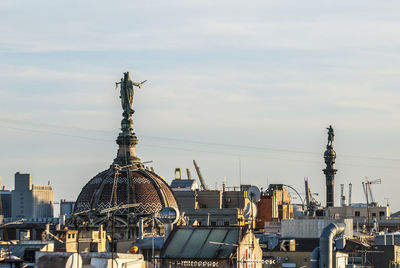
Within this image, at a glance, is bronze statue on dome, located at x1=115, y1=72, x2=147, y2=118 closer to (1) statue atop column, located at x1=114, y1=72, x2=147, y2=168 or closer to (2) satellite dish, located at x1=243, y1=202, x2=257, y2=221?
(1) statue atop column, located at x1=114, y1=72, x2=147, y2=168

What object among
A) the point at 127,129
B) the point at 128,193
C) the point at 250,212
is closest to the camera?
the point at 250,212

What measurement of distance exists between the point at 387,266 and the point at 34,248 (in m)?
27.3

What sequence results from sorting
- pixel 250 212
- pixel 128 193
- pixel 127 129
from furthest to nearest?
pixel 127 129, pixel 128 193, pixel 250 212

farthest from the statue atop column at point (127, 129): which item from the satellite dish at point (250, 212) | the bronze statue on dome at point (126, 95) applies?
the satellite dish at point (250, 212)

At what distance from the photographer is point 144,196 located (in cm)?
17812

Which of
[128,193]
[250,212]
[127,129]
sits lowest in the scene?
[250,212]

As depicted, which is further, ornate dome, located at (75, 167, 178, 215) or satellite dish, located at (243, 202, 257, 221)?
ornate dome, located at (75, 167, 178, 215)

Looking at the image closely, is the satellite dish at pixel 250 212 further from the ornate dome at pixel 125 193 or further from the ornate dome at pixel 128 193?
the ornate dome at pixel 128 193

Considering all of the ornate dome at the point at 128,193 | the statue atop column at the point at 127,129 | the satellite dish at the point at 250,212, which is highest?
the statue atop column at the point at 127,129

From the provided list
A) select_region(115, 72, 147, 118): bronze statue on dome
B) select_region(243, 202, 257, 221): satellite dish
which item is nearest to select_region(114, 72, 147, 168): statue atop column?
select_region(115, 72, 147, 118): bronze statue on dome

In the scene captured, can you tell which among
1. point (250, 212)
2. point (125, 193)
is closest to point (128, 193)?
point (125, 193)

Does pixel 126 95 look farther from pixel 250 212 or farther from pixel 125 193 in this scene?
pixel 250 212

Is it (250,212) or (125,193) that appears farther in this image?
(125,193)

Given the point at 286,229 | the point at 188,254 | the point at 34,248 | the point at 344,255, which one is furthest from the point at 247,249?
the point at 286,229
